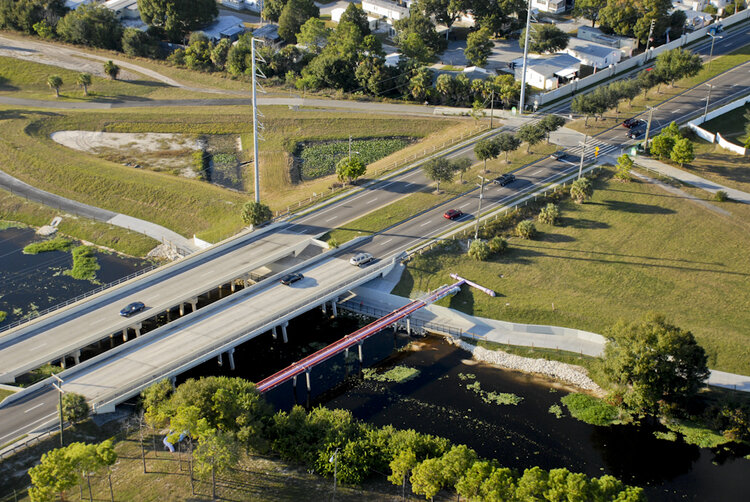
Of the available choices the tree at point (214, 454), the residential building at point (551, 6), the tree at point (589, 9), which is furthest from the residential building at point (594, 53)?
the tree at point (214, 454)

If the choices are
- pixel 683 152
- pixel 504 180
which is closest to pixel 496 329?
pixel 504 180

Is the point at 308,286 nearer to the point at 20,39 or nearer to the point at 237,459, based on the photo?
the point at 237,459

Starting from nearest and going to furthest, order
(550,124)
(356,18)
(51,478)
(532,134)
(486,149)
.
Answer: (51,478) → (486,149) → (532,134) → (550,124) → (356,18)

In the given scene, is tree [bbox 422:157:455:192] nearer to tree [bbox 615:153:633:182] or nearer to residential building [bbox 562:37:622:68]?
tree [bbox 615:153:633:182]

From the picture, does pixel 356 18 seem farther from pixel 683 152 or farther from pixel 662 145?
pixel 683 152

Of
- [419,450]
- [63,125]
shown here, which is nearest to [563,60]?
[63,125]
